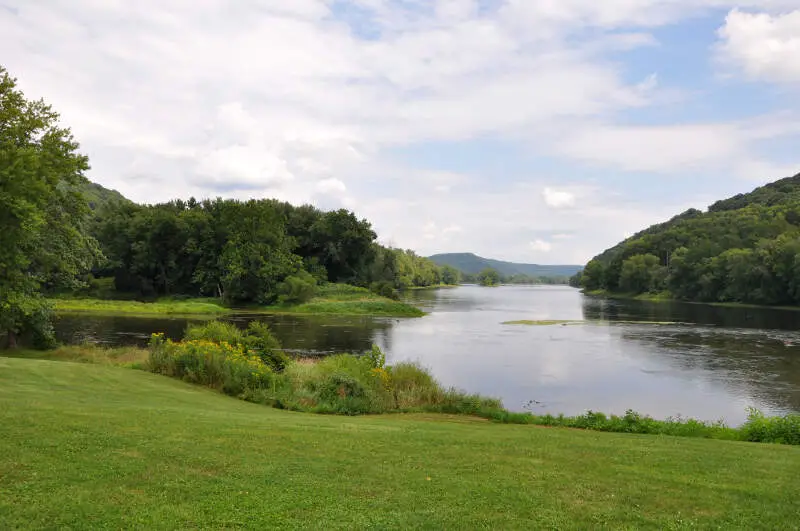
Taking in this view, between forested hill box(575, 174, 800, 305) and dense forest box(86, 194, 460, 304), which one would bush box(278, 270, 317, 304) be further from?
forested hill box(575, 174, 800, 305)

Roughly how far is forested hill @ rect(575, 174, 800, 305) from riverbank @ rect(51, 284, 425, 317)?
56.6 metres

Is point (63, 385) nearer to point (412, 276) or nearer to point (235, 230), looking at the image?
point (235, 230)

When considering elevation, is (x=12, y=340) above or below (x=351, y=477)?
below

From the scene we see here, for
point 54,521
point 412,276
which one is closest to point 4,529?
point 54,521

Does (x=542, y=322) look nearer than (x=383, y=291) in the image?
Yes

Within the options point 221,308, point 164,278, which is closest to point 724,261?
point 221,308

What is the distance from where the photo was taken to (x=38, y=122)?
29.3 meters

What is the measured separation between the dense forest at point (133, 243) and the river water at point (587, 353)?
10.4 m

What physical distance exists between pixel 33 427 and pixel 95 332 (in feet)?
127

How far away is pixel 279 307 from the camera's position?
7356 centimetres

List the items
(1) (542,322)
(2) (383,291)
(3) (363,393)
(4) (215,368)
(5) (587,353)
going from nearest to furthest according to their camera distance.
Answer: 1. (3) (363,393)
2. (4) (215,368)
3. (5) (587,353)
4. (1) (542,322)
5. (2) (383,291)

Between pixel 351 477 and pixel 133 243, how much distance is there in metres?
84.3

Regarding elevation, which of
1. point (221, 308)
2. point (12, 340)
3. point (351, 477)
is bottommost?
point (221, 308)

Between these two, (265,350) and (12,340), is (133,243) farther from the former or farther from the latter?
(265,350)
